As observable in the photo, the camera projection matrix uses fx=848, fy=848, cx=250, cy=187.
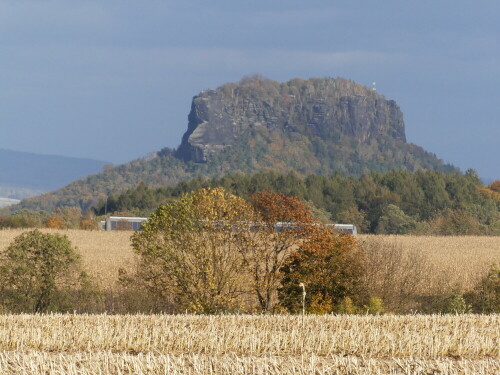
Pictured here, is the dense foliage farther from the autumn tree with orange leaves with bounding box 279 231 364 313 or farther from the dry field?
the dry field

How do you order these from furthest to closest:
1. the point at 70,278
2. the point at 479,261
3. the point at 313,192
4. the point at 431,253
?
the point at 313,192
the point at 431,253
the point at 479,261
the point at 70,278

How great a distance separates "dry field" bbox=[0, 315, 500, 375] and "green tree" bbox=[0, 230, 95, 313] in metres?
11.0

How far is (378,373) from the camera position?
1332cm

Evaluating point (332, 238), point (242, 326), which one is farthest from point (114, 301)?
point (242, 326)

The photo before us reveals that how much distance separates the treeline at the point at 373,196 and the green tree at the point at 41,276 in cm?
7821

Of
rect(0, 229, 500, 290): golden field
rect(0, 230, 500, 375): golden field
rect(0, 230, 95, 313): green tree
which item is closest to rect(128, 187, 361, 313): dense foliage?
rect(0, 229, 500, 290): golden field

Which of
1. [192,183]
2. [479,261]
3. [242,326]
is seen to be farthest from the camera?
[192,183]

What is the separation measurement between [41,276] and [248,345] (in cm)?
1741

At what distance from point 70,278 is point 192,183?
4393 inches

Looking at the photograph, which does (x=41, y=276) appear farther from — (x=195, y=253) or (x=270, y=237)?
(x=270, y=237)

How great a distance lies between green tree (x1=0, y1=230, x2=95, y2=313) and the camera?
33.0m

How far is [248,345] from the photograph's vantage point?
58.5 feet

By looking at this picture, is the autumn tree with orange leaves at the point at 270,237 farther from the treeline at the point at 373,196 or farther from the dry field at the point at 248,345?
the treeline at the point at 373,196

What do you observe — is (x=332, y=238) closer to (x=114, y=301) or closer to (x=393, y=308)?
(x=393, y=308)
